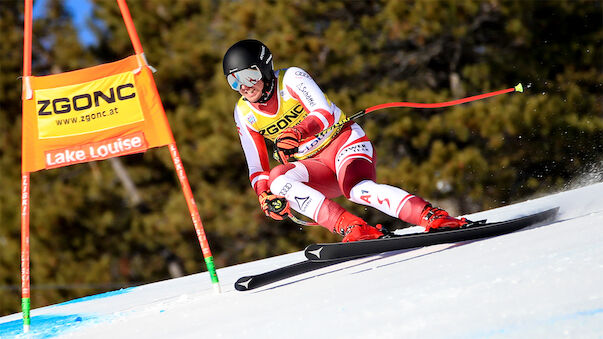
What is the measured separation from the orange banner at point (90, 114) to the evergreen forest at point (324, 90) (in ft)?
13.8

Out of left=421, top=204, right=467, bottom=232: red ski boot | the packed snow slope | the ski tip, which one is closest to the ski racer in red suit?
left=421, top=204, right=467, bottom=232: red ski boot

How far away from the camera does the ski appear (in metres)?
3.52

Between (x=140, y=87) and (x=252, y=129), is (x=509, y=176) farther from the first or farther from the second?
(x=140, y=87)

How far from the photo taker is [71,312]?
415 cm

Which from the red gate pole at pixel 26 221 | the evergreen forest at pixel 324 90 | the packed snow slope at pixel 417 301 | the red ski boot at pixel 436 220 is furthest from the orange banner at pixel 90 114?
the evergreen forest at pixel 324 90

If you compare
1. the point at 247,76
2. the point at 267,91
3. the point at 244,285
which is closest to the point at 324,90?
the point at 267,91

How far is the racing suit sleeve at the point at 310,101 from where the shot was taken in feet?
12.1

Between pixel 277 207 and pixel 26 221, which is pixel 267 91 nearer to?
pixel 277 207

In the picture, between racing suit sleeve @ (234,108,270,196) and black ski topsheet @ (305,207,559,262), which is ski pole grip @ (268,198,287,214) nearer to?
racing suit sleeve @ (234,108,270,196)

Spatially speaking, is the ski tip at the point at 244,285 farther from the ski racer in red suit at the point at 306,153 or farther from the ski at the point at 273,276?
the ski racer in red suit at the point at 306,153

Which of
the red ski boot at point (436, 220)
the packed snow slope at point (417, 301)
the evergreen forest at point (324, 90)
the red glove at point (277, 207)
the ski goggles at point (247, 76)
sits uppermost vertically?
the evergreen forest at point (324, 90)

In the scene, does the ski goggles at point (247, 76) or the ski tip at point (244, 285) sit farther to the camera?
the ski goggles at point (247, 76)

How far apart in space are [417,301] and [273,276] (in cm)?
145

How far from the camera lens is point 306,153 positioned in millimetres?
4051
